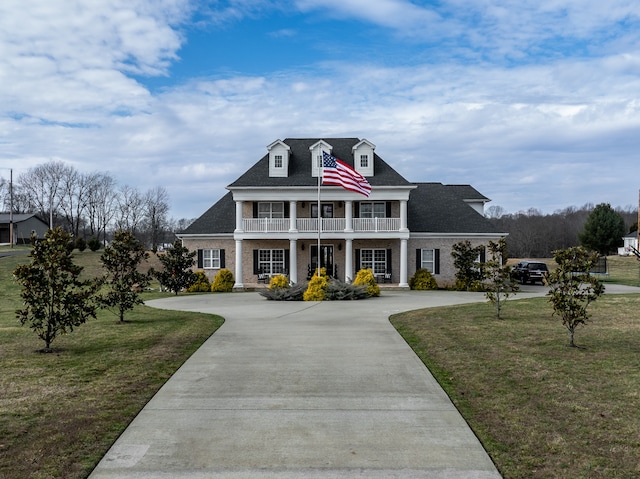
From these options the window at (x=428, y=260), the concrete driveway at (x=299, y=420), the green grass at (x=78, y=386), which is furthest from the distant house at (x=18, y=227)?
the concrete driveway at (x=299, y=420)

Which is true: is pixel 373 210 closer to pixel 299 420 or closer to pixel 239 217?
pixel 239 217

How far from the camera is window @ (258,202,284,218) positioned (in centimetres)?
3425

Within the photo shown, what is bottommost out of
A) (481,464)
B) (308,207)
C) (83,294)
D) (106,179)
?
(481,464)

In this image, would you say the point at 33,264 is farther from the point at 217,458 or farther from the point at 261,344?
the point at 217,458

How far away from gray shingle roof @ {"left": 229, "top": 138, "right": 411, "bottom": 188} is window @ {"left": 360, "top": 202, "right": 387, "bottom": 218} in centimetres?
163

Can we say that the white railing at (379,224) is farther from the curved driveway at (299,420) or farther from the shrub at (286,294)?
the curved driveway at (299,420)

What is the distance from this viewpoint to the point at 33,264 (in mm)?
12188

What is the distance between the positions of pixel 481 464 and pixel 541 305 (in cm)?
1671

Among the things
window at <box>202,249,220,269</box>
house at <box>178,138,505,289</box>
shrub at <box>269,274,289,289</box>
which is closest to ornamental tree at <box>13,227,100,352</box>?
shrub at <box>269,274,289,289</box>

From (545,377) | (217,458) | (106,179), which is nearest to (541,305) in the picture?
(545,377)

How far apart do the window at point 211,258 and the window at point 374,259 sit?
894cm

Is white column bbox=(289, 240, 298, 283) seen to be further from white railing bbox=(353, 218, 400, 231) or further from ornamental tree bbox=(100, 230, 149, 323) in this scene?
ornamental tree bbox=(100, 230, 149, 323)

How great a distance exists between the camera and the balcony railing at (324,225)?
33250 mm

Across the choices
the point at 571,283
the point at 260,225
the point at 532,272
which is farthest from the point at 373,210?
the point at 571,283
